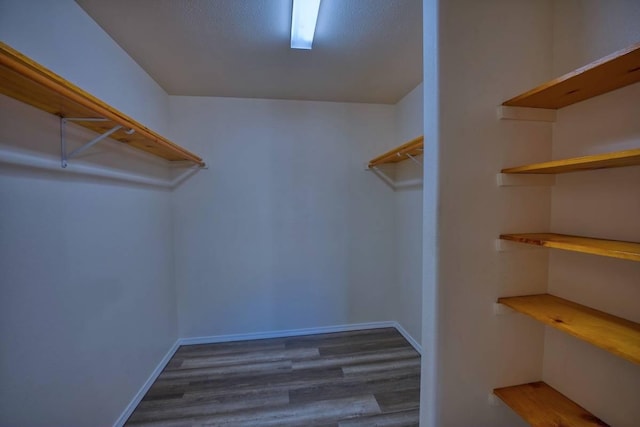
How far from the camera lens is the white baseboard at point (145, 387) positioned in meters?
1.65

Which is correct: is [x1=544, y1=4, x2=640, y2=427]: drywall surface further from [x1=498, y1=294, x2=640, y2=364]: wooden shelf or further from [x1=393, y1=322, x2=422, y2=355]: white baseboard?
[x1=393, y1=322, x2=422, y2=355]: white baseboard

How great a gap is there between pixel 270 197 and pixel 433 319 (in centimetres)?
200

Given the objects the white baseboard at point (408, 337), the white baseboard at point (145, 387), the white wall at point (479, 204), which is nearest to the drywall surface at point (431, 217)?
the white wall at point (479, 204)

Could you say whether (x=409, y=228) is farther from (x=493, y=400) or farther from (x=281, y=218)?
(x=493, y=400)

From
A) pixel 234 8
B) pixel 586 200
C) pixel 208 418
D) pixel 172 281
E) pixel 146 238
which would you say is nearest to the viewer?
pixel 586 200

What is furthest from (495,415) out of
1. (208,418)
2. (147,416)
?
(147,416)

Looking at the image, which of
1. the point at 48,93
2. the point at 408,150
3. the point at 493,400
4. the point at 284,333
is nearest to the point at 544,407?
the point at 493,400

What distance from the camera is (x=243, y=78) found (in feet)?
7.30

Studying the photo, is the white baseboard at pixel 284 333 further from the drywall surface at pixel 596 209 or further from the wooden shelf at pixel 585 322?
the wooden shelf at pixel 585 322

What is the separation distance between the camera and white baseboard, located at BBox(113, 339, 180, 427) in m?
1.65

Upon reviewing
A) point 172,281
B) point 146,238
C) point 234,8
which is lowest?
point 172,281

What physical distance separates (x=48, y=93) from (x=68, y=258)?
77 centimetres

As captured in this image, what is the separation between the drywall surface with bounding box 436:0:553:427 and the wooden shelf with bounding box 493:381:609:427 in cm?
5

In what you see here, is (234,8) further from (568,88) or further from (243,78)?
(568,88)
